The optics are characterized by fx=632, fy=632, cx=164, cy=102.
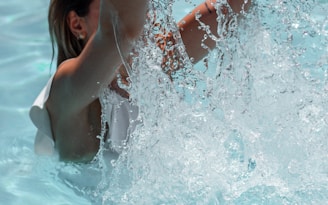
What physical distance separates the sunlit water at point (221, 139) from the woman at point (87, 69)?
0.07 meters

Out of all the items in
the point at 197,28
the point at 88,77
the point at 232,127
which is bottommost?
the point at 232,127

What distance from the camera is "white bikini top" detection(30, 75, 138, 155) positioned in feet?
5.74

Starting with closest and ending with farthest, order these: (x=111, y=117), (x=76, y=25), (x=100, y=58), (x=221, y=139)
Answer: (x=100, y=58)
(x=76, y=25)
(x=111, y=117)
(x=221, y=139)

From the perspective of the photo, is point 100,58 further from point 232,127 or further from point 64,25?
point 232,127

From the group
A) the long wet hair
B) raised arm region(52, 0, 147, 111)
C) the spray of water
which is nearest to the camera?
raised arm region(52, 0, 147, 111)

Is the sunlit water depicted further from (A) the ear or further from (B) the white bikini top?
(A) the ear

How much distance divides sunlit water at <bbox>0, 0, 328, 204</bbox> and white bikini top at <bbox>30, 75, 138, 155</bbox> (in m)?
0.06

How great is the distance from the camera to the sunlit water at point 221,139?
1.80 m

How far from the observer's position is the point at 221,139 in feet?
6.30

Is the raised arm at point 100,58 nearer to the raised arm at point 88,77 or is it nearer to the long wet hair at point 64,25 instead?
the raised arm at point 88,77

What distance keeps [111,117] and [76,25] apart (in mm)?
283

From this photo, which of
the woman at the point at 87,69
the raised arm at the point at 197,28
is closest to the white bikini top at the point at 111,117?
the woman at the point at 87,69

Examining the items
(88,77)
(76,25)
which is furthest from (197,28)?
(88,77)

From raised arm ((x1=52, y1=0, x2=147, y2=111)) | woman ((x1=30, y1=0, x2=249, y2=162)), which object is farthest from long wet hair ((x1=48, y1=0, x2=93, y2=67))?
raised arm ((x1=52, y1=0, x2=147, y2=111))
